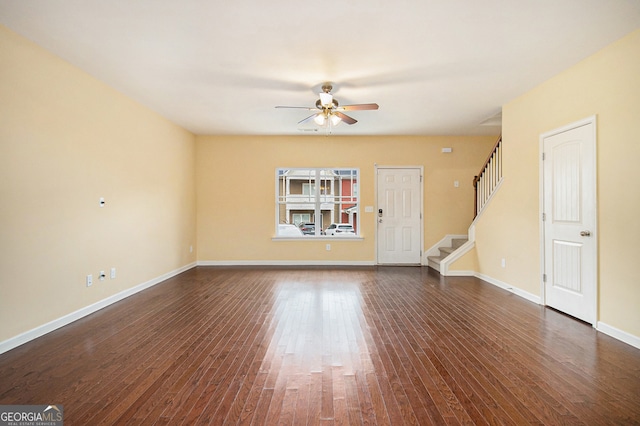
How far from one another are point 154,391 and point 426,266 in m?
5.85

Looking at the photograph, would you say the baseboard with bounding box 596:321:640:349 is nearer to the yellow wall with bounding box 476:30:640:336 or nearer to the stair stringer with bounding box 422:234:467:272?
the yellow wall with bounding box 476:30:640:336

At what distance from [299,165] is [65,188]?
431 centimetres

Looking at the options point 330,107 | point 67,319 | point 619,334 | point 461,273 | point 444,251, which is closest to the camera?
point 619,334

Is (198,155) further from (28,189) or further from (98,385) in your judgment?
(98,385)

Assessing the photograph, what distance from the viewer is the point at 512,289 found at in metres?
4.71

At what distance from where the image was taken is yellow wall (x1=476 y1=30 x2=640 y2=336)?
2920 millimetres

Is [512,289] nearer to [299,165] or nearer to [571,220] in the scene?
[571,220]

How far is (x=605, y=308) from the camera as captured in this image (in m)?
3.18

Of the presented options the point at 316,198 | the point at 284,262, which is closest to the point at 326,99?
the point at 316,198

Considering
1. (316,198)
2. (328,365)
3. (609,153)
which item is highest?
(609,153)

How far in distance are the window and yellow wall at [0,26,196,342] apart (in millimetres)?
2660

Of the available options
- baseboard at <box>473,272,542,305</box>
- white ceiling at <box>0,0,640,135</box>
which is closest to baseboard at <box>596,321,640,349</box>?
baseboard at <box>473,272,542,305</box>

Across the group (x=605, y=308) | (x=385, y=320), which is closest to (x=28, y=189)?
(x=385, y=320)

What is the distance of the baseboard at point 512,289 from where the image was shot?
4.22 meters
